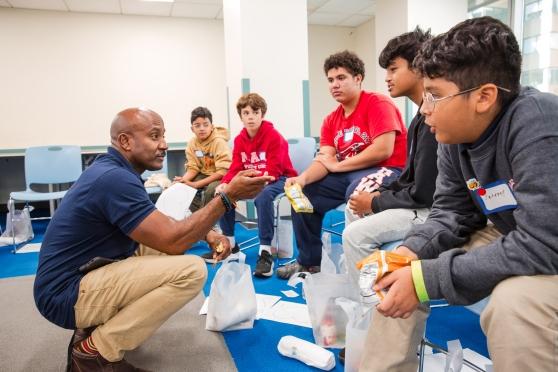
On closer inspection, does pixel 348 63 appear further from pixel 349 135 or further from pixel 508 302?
pixel 508 302

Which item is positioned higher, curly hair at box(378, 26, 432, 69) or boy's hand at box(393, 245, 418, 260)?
curly hair at box(378, 26, 432, 69)

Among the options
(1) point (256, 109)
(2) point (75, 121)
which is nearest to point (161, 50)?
(2) point (75, 121)

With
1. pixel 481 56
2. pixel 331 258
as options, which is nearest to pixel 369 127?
pixel 331 258

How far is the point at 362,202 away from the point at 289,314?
0.69m

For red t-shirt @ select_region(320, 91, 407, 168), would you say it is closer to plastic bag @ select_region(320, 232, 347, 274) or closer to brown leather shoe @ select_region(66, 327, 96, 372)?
plastic bag @ select_region(320, 232, 347, 274)

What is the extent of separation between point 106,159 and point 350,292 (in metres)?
1.11

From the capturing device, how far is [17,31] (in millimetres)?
5250

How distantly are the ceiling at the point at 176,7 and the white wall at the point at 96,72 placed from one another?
13cm

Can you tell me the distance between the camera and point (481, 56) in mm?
930

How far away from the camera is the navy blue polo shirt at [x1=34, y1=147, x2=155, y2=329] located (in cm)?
135

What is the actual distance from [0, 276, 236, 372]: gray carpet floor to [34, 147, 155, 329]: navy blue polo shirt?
40 cm

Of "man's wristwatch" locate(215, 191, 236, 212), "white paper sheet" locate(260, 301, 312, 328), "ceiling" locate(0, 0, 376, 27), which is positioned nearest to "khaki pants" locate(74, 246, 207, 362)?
"man's wristwatch" locate(215, 191, 236, 212)

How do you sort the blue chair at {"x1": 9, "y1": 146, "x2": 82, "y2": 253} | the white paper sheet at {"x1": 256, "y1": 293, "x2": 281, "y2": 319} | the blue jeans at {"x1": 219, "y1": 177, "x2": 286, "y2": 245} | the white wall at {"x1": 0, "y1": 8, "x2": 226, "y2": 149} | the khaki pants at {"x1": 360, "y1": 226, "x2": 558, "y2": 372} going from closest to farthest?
the khaki pants at {"x1": 360, "y1": 226, "x2": 558, "y2": 372} → the white paper sheet at {"x1": 256, "y1": 293, "x2": 281, "y2": 319} → the blue jeans at {"x1": 219, "y1": 177, "x2": 286, "y2": 245} → the blue chair at {"x1": 9, "y1": 146, "x2": 82, "y2": 253} → the white wall at {"x1": 0, "y1": 8, "x2": 226, "y2": 149}

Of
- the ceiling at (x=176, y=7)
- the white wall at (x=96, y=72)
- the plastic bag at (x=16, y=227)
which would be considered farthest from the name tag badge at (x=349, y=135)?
the white wall at (x=96, y=72)
